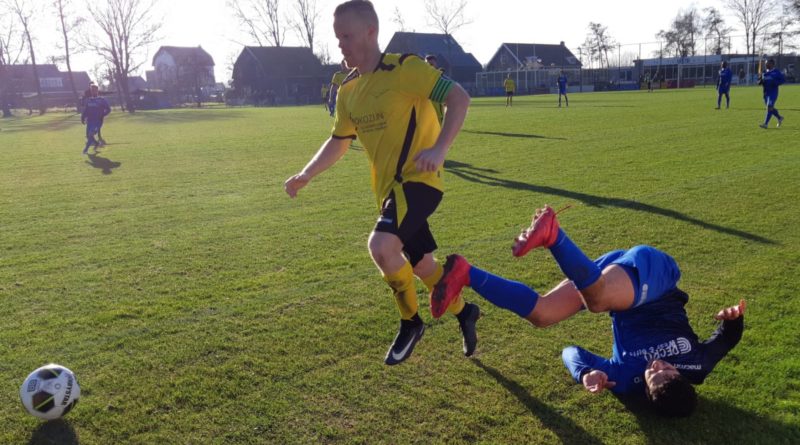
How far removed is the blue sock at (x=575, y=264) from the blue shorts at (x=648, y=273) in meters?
0.21

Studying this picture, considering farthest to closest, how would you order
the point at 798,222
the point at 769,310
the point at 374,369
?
the point at 798,222, the point at 769,310, the point at 374,369

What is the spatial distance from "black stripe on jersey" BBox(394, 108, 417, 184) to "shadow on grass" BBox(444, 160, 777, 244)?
4330 mm

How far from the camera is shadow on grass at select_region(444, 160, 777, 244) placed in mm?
6305

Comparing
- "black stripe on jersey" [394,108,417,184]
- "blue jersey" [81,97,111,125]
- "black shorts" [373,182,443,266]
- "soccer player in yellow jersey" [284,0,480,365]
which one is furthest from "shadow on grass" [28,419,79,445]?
"blue jersey" [81,97,111,125]

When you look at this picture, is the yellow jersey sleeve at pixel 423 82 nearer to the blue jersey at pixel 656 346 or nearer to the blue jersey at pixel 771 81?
the blue jersey at pixel 656 346

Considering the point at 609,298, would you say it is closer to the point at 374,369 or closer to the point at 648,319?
the point at 648,319

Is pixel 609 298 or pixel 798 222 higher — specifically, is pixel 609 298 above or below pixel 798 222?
above

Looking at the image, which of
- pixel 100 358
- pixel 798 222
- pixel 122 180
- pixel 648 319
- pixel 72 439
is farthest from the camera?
pixel 122 180

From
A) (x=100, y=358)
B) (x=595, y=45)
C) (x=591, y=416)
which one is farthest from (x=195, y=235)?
(x=595, y=45)

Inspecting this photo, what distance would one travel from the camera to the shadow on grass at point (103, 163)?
45.0ft

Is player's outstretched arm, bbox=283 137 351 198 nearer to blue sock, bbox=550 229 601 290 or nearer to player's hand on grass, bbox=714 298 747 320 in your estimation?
blue sock, bbox=550 229 601 290

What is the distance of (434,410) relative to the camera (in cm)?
311

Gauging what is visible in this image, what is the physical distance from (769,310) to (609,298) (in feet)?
6.54

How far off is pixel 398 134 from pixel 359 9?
731mm
